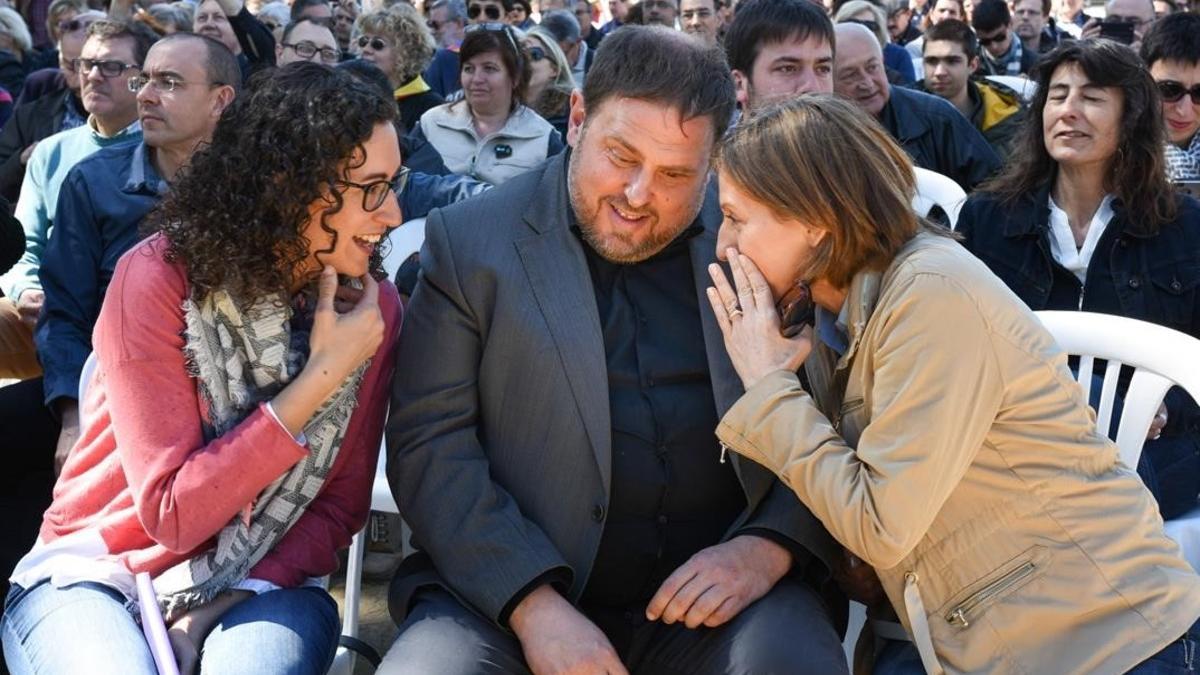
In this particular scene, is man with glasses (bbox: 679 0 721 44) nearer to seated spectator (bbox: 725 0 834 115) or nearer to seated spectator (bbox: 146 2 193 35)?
seated spectator (bbox: 146 2 193 35)

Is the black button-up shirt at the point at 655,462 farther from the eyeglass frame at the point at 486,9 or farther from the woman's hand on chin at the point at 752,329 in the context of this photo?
the eyeglass frame at the point at 486,9

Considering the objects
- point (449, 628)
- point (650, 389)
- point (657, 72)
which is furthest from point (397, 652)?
point (657, 72)

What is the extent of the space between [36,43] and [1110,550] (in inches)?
472

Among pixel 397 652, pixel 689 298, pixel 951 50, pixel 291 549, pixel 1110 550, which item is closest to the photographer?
pixel 1110 550

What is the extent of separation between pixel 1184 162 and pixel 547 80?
3.29 metres

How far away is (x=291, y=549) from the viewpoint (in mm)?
2680

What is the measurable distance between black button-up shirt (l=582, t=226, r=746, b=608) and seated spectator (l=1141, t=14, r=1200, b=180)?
9.99ft

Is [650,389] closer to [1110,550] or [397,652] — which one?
[397,652]

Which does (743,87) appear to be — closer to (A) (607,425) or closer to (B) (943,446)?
(A) (607,425)

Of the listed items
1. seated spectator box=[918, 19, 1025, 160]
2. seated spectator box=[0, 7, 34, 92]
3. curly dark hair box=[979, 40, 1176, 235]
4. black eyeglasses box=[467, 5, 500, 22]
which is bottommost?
seated spectator box=[0, 7, 34, 92]

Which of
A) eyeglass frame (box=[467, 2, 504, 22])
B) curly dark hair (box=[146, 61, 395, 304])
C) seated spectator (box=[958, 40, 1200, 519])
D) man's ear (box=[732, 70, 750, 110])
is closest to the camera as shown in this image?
curly dark hair (box=[146, 61, 395, 304])

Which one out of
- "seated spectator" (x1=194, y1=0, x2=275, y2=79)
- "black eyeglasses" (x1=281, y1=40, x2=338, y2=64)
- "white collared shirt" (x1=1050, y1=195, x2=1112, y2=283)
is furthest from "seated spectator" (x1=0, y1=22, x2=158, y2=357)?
"white collared shirt" (x1=1050, y1=195, x2=1112, y2=283)

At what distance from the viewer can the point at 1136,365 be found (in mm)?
3023

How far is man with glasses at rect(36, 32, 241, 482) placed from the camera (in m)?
3.87
